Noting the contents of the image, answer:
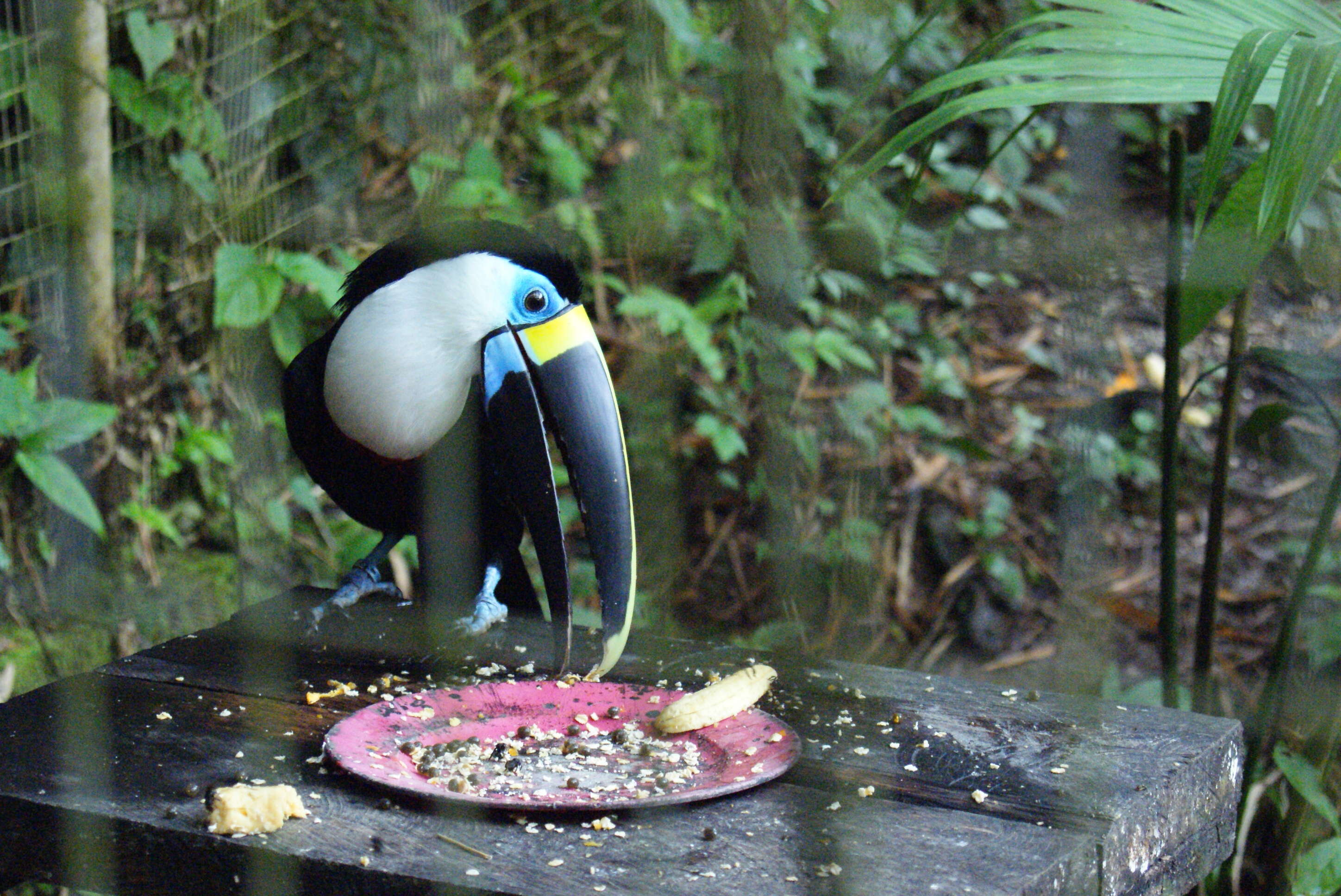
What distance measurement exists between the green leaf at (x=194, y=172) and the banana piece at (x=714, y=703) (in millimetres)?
1346

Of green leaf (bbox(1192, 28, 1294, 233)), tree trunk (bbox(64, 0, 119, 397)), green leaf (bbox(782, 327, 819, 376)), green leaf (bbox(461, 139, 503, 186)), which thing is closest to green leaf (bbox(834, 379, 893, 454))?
green leaf (bbox(782, 327, 819, 376))

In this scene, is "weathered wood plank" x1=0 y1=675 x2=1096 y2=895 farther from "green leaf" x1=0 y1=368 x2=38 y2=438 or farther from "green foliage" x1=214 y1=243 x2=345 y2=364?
"green foliage" x1=214 y1=243 x2=345 y2=364

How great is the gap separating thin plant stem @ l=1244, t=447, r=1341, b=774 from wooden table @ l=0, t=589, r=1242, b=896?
12.7 inches

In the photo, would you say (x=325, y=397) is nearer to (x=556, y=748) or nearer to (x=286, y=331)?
(x=556, y=748)

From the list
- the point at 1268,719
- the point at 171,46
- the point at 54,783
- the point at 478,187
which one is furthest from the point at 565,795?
the point at 171,46

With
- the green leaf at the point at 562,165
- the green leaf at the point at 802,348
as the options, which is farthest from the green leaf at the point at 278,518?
the green leaf at the point at 802,348

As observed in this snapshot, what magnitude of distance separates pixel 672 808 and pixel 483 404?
60 centimetres

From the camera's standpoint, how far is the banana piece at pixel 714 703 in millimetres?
1202

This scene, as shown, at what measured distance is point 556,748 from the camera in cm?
119

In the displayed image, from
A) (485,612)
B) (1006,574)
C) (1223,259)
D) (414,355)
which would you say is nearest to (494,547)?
(485,612)

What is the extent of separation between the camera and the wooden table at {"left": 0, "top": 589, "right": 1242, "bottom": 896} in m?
0.94

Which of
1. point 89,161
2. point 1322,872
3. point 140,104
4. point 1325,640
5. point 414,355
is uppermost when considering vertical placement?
point 140,104

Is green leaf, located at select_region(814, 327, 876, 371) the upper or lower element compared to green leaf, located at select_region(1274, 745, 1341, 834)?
upper

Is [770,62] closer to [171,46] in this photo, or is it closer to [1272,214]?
[171,46]
